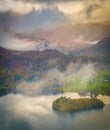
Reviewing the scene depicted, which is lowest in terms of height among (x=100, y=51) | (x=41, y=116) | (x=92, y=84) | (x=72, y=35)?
(x=41, y=116)

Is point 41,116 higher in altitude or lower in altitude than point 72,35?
lower

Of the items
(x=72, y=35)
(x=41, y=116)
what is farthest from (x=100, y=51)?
(x=41, y=116)

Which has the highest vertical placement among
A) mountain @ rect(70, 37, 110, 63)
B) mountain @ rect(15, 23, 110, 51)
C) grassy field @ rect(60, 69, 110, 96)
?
mountain @ rect(15, 23, 110, 51)

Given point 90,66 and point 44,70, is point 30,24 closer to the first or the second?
point 44,70

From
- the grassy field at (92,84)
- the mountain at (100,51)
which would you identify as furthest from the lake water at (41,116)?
the mountain at (100,51)

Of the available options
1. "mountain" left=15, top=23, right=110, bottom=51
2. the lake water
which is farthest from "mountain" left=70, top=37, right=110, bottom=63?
the lake water

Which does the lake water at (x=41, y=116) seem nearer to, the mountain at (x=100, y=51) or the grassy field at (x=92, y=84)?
the grassy field at (x=92, y=84)

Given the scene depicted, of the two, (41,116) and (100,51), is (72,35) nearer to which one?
(100,51)

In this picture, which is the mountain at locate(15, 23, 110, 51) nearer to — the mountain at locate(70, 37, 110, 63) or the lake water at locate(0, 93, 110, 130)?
the mountain at locate(70, 37, 110, 63)

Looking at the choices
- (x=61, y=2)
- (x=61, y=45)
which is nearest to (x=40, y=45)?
(x=61, y=45)
